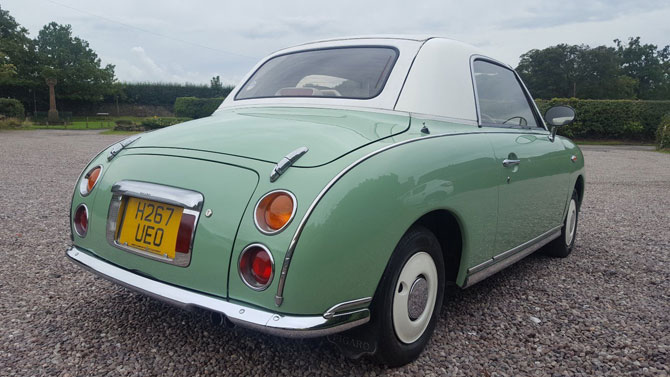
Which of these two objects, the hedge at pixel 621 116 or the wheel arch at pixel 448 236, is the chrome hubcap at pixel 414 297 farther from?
the hedge at pixel 621 116

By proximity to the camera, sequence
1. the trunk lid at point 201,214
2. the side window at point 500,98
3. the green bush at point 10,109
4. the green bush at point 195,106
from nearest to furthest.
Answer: the trunk lid at point 201,214 → the side window at point 500,98 → the green bush at point 10,109 → the green bush at point 195,106

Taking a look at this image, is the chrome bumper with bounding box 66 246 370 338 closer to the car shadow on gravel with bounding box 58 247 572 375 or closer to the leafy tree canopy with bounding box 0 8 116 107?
the car shadow on gravel with bounding box 58 247 572 375

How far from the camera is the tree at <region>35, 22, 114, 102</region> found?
4069 cm

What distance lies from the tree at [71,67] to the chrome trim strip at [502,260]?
1630 inches

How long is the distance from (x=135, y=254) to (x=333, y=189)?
0.91 meters

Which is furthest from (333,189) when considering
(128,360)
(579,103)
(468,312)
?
(579,103)

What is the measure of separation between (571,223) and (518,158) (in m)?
1.68

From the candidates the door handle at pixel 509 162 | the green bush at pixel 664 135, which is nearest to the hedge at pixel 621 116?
the green bush at pixel 664 135

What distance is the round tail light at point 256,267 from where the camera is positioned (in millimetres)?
1701

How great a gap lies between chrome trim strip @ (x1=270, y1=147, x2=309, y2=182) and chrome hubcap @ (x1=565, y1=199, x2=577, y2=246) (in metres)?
2.94

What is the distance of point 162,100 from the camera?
39875mm

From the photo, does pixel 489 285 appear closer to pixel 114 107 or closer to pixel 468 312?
pixel 468 312

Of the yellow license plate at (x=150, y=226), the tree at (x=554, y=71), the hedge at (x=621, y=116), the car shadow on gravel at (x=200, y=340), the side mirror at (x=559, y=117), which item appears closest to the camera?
the yellow license plate at (x=150, y=226)

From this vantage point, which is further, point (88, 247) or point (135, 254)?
point (88, 247)
